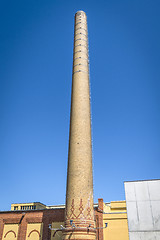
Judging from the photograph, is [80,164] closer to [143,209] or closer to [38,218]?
[143,209]

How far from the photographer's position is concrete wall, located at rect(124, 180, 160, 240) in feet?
47.2

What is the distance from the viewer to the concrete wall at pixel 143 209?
14375 millimetres

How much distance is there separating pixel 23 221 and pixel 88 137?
884cm

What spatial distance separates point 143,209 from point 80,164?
490cm

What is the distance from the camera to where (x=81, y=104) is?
63.9ft

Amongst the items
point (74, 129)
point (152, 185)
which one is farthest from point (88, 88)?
point (152, 185)

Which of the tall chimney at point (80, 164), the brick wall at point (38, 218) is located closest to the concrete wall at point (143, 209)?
the tall chimney at point (80, 164)

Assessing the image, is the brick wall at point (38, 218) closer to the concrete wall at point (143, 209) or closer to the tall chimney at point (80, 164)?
the tall chimney at point (80, 164)

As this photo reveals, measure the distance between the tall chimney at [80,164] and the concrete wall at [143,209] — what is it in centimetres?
267

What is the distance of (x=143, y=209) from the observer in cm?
1472

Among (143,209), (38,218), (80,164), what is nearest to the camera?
(143,209)

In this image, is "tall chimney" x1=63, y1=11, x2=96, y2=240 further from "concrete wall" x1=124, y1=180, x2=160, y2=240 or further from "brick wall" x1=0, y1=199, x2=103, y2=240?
"concrete wall" x1=124, y1=180, x2=160, y2=240

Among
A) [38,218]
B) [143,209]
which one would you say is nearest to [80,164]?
[143,209]

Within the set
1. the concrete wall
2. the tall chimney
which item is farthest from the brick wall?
the concrete wall
